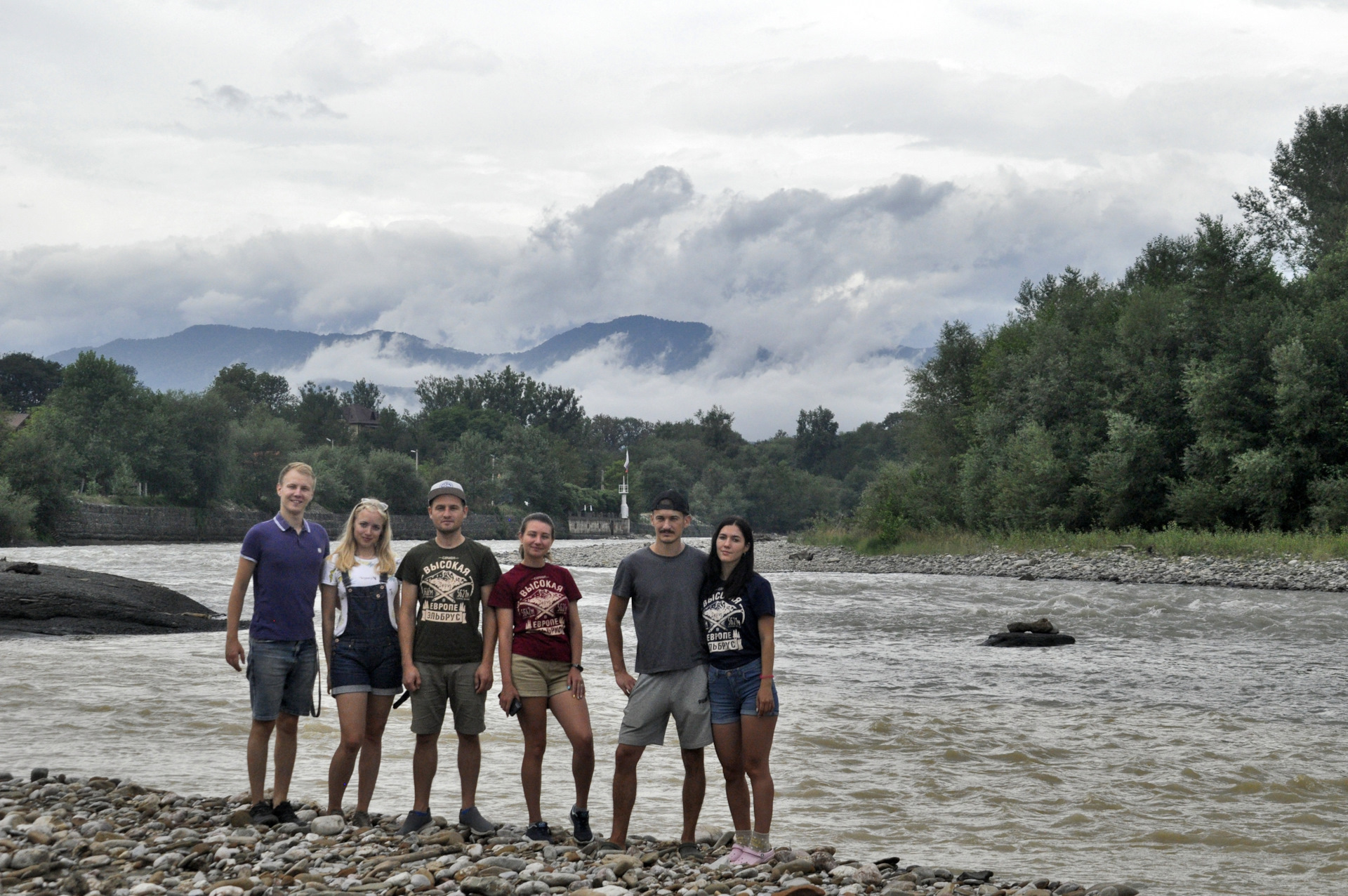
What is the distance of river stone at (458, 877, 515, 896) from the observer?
5684 mm

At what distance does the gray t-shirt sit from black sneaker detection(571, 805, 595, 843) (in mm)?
1099

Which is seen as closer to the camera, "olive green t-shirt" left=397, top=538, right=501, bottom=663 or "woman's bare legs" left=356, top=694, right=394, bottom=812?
"olive green t-shirt" left=397, top=538, right=501, bottom=663

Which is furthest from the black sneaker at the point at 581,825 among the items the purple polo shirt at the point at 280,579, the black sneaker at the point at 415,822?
the purple polo shirt at the point at 280,579

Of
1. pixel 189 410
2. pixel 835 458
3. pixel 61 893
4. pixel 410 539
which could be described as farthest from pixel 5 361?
pixel 61 893

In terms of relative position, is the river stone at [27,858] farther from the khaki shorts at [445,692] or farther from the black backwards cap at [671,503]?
the black backwards cap at [671,503]

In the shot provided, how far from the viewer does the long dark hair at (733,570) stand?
649cm

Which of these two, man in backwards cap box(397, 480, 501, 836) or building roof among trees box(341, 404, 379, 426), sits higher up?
building roof among trees box(341, 404, 379, 426)

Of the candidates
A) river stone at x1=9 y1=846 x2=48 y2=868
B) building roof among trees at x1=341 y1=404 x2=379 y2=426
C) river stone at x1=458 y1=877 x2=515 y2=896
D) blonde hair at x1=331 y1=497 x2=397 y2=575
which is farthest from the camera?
building roof among trees at x1=341 y1=404 x2=379 y2=426

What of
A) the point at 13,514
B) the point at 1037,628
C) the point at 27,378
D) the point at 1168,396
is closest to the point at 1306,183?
the point at 1168,396

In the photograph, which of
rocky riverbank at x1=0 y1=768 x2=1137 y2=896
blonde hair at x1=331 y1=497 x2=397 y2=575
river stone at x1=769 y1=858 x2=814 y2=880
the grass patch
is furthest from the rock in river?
the grass patch

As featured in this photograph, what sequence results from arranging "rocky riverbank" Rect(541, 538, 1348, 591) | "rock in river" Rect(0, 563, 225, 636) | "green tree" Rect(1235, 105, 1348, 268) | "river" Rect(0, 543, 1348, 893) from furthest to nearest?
"green tree" Rect(1235, 105, 1348, 268), "rocky riverbank" Rect(541, 538, 1348, 591), "rock in river" Rect(0, 563, 225, 636), "river" Rect(0, 543, 1348, 893)

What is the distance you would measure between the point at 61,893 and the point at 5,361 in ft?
420

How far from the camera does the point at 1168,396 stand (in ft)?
153

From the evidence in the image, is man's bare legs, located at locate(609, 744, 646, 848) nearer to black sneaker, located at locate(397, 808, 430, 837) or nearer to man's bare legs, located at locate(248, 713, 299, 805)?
black sneaker, located at locate(397, 808, 430, 837)
